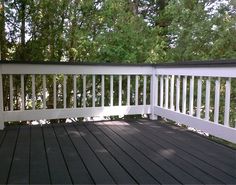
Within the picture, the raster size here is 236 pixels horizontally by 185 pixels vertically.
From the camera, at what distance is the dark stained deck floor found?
2166mm

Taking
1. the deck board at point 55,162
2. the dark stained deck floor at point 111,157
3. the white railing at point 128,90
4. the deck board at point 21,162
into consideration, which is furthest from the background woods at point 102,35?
the deck board at point 55,162

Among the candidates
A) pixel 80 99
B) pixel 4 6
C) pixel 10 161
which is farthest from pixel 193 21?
pixel 10 161

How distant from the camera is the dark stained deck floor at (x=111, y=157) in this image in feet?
7.11

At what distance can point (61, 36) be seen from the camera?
5.68m

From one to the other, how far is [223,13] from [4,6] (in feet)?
16.2

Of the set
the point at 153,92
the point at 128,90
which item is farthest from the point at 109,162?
the point at 153,92

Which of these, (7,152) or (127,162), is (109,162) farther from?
(7,152)

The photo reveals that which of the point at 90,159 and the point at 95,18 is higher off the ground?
the point at 95,18

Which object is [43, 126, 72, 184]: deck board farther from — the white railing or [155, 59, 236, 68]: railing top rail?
[155, 59, 236, 68]: railing top rail

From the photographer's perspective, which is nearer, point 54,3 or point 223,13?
point 54,3

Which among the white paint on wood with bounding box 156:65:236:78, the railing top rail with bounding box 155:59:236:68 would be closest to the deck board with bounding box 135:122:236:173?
the white paint on wood with bounding box 156:65:236:78

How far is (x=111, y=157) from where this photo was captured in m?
2.65

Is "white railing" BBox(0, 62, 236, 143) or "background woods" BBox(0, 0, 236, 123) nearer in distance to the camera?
"white railing" BBox(0, 62, 236, 143)

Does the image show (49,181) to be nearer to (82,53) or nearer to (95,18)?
(82,53)
